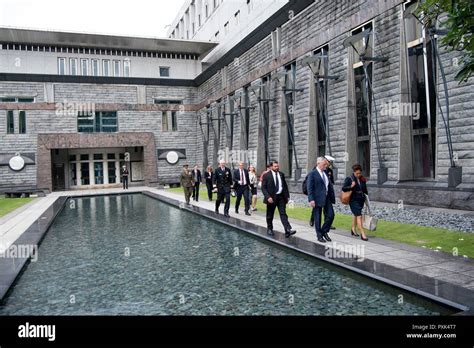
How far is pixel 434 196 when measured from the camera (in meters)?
12.9

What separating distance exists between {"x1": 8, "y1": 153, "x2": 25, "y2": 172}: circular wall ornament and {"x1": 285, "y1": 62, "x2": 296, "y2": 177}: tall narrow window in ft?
72.0

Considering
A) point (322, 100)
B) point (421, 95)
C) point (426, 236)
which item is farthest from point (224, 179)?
point (421, 95)

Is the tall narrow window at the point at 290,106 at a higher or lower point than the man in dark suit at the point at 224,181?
higher

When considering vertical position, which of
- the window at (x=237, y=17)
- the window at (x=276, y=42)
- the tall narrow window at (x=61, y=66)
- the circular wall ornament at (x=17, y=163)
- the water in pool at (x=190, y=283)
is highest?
the window at (x=237, y=17)

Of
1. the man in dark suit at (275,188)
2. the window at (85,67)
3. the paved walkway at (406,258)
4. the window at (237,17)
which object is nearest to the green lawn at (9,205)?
the paved walkway at (406,258)

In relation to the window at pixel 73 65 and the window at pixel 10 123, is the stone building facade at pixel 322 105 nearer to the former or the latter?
the window at pixel 10 123

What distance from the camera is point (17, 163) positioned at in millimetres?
32094

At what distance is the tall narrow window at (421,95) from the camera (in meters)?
14.3

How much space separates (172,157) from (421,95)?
83.9ft

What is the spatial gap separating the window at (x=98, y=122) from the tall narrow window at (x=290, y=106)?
18.4 metres

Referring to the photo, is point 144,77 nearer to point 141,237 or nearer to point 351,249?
point 141,237

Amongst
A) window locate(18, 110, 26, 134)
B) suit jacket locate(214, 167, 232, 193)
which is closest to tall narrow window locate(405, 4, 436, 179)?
suit jacket locate(214, 167, 232, 193)
